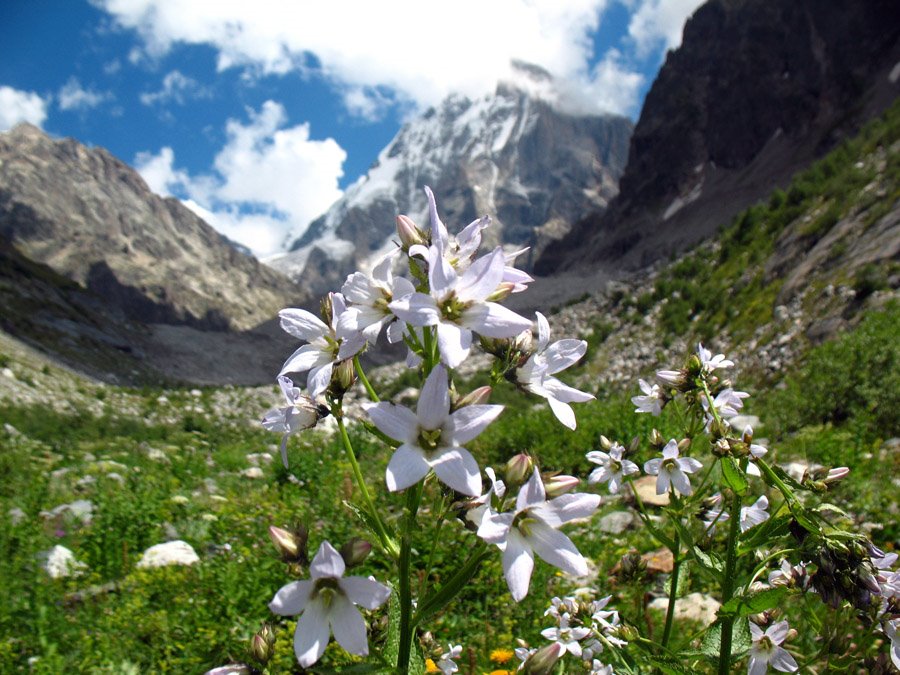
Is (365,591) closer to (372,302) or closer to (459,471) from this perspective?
(459,471)

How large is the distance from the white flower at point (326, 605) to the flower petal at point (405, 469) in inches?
8.2

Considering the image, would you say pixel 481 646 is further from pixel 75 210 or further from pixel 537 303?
pixel 75 210

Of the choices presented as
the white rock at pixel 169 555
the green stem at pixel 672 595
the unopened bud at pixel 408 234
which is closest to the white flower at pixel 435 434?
the unopened bud at pixel 408 234

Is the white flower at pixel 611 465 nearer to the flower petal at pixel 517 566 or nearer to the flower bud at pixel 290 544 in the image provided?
the flower petal at pixel 517 566

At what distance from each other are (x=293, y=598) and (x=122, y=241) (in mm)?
136884

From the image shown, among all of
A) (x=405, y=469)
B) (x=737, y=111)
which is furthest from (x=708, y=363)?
(x=737, y=111)

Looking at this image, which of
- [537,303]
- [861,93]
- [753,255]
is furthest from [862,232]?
[537,303]

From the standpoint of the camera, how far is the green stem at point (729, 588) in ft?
6.26

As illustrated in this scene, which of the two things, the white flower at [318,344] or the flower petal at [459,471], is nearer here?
the flower petal at [459,471]

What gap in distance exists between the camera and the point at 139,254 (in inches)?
4710

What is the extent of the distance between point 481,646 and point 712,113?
229ft

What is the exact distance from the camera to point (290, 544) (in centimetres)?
150

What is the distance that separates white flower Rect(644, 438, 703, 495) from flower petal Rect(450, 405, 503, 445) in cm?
145

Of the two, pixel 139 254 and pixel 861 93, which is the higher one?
pixel 139 254
